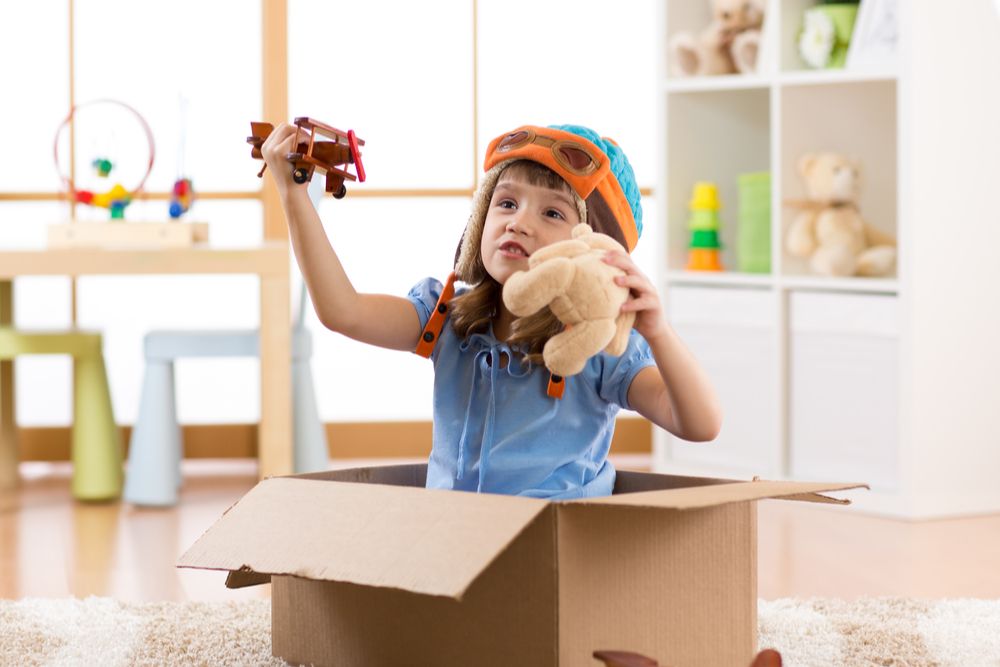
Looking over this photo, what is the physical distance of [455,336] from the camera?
1.47 metres

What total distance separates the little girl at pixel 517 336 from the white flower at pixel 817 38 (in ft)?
4.15

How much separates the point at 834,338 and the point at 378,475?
1286 mm

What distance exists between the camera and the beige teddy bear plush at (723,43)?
2.74 m

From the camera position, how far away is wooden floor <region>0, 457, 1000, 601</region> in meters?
1.86

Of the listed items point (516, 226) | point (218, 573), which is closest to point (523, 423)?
point (516, 226)

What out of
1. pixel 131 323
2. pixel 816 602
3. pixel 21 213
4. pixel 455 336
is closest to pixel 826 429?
pixel 816 602

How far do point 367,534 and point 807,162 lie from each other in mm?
1728

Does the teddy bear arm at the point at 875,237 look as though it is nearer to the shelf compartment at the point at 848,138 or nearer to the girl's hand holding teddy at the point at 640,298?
the shelf compartment at the point at 848,138

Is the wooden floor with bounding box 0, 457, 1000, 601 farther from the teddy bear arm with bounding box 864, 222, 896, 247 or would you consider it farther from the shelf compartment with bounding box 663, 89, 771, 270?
the shelf compartment with bounding box 663, 89, 771, 270

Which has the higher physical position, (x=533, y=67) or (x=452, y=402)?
(x=533, y=67)

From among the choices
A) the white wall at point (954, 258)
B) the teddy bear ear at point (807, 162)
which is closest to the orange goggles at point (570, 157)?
the white wall at point (954, 258)

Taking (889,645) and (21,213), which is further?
(21,213)

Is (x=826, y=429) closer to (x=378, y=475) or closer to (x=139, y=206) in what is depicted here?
(x=378, y=475)

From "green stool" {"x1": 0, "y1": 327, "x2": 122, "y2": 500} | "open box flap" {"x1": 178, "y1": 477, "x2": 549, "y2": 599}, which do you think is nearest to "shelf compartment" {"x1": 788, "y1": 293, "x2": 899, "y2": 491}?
"green stool" {"x1": 0, "y1": 327, "x2": 122, "y2": 500}
